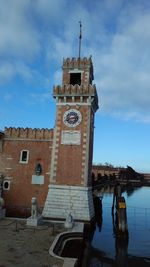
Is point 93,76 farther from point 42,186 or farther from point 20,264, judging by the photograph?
point 20,264

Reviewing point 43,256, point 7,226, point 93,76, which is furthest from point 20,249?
point 93,76

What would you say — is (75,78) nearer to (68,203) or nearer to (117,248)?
(68,203)

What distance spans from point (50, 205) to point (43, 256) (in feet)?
41.0

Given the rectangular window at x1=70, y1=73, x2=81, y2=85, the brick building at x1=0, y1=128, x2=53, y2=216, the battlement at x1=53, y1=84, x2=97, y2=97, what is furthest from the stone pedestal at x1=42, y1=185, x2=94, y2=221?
the rectangular window at x1=70, y1=73, x2=81, y2=85

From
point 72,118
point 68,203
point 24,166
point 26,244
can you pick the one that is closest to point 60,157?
point 72,118

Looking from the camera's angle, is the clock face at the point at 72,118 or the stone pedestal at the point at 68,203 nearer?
the stone pedestal at the point at 68,203

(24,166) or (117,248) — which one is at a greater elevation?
(24,166)

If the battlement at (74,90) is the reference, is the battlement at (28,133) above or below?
below

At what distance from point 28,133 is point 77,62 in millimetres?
9362

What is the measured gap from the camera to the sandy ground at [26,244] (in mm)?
13569

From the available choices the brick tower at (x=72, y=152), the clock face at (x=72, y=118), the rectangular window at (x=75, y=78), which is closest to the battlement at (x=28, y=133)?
the brick tower at (x=72, y=152)

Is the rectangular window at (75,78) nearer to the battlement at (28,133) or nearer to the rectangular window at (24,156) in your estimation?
the battlement at (28,133)

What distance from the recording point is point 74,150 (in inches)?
1125

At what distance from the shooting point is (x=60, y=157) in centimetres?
2870
